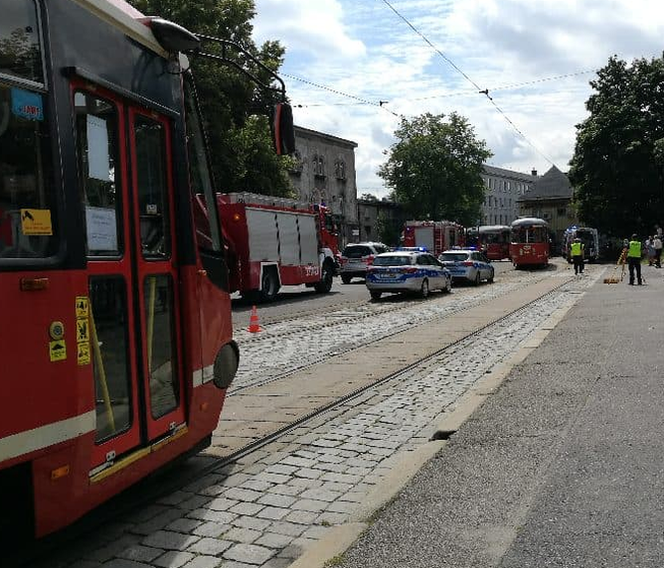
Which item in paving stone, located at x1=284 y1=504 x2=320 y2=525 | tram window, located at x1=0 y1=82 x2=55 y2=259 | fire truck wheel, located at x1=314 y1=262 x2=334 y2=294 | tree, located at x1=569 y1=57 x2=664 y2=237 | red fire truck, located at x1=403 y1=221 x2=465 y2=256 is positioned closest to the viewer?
tram window, located at x1=0 y1=82 x2=55 y2=259

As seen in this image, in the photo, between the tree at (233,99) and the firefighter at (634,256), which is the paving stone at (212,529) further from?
the tree at (233,99)

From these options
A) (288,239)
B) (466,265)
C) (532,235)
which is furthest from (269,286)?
(532,235)

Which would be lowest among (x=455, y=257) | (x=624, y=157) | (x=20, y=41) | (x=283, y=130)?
(x=455, y=257)

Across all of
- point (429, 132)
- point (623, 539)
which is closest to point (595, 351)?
point (623, 539)

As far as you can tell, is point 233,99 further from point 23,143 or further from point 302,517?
point 23,143

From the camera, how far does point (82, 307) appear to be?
3510mm

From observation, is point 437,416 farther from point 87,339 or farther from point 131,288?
point 87,339

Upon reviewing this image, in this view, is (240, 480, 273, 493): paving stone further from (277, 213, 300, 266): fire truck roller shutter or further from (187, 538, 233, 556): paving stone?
(277, 213, 300, 266): fire truck roller shutter

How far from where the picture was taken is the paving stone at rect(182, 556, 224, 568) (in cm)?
373

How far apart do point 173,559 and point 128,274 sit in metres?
1.50

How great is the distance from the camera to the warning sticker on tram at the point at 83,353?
345 cm

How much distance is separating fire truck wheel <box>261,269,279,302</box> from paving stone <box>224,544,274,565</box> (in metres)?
18.5

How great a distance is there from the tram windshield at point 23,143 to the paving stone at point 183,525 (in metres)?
1.80

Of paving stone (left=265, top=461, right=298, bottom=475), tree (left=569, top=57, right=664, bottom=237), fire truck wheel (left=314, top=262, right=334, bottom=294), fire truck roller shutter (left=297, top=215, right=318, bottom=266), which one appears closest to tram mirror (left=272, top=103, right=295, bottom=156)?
paving stone (left=265, top=461, right=298, bottom=475)
